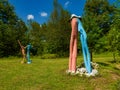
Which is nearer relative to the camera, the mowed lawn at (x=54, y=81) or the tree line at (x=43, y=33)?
the mowed lawn at (x=54, y=81)

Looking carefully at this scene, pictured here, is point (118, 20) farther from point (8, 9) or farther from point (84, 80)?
point (8, 9)

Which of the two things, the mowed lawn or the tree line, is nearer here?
the mowed lawn

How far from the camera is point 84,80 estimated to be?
66.9ft

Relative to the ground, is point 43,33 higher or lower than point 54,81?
higher

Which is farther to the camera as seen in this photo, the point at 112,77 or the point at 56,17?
the point at 56,17

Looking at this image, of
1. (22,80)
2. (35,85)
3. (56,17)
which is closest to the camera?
(35,85)

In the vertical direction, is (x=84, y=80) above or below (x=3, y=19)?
below

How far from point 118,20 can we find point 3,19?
48.5 meters

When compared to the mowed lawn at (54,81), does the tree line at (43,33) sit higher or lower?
higher

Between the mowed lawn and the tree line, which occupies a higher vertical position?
the tree line

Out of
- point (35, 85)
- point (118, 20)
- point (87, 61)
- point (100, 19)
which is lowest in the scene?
point (35, 85)

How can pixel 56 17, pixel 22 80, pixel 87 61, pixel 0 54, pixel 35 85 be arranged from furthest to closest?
pixel 56 17 < pixel 0 54 < pixel 87 61 < pixel 22 80 < pixel 35 85

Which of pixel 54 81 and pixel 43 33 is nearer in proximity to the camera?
pixel 54 81

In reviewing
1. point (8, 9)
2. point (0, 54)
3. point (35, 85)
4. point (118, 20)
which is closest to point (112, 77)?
point (118, 20)
